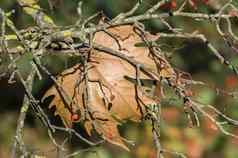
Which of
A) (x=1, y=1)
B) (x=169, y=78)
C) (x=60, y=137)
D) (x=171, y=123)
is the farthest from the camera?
(x=171, y=123)

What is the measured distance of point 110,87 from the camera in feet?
3.09

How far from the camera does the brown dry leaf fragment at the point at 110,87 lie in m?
0.91

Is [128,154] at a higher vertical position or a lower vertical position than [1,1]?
lower

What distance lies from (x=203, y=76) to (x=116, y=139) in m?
1.98

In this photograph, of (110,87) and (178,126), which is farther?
(178,126)

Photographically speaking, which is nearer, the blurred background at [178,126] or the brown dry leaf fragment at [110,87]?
the brown dry leaf fragment at [110,87]

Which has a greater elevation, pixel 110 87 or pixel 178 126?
pixel 110 87

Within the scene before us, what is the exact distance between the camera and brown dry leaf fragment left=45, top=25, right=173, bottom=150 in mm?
910

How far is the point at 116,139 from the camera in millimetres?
918

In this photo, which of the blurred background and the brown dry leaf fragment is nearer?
the brown dry leaf fragment

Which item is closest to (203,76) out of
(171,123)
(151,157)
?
(171,123)

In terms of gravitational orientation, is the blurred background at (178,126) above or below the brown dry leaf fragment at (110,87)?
below

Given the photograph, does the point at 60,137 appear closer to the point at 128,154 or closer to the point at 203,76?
the point at 128,154

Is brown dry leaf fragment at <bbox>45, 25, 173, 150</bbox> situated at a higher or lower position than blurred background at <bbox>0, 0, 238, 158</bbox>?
higher
